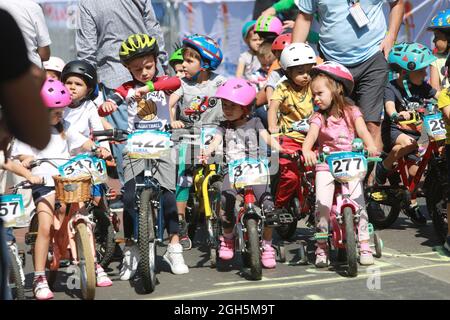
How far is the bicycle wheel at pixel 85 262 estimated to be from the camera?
21.6 feet

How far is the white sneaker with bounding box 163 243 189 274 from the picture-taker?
24.7 feet

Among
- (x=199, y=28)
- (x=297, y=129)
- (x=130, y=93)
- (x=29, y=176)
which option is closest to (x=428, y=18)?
(x=199, y=28)

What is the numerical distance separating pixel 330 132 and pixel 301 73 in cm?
81

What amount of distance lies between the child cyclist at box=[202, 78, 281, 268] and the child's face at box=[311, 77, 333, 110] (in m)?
0.48

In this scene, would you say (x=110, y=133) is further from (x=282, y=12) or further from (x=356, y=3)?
(x=282, y=12)

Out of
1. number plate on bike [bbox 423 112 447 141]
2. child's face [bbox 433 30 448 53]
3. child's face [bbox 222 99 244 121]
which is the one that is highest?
child's face [bbox 433 30 448 53]

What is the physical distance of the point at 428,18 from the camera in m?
15.0

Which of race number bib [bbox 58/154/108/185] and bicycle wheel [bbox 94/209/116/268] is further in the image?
bicycle wheel [bbox 94/209/116/268]

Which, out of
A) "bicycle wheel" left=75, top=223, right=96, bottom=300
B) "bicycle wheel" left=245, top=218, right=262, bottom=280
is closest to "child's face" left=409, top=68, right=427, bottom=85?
"bicycle wheel" left=245, top=218, right=262, bottom=280

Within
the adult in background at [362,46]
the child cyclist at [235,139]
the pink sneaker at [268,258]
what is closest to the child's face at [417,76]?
the adult in background at [362,46]

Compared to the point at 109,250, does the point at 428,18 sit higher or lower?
higher

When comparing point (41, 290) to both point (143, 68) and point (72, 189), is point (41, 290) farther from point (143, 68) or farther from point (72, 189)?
point (143, 68)

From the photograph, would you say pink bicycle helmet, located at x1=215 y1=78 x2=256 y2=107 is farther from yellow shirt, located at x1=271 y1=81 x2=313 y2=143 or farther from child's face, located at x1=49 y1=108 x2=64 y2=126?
child's face, located at x1=49 y1=108 x2=64 y2=126

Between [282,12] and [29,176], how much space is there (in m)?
6.32
